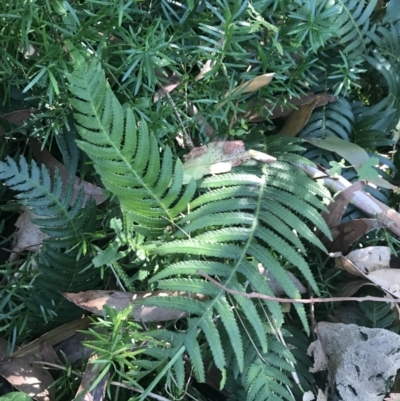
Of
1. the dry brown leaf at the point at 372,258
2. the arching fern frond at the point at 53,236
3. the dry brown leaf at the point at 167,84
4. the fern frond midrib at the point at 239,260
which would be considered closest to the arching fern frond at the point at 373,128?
the dry brown leaf at the point at 372,258

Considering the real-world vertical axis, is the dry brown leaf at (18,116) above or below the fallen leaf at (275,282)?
above

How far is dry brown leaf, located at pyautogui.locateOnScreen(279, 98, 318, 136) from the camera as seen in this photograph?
130 centimetres

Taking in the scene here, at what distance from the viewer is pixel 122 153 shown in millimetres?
1017

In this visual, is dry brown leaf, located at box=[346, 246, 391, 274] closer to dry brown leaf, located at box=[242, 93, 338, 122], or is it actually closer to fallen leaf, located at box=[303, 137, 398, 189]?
fallen leaf, located at box=[303, 137, 398, 189]

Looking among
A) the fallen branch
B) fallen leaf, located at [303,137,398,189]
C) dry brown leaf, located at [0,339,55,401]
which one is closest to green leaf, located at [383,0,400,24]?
fallen leaf, located at [303,137,398,189]

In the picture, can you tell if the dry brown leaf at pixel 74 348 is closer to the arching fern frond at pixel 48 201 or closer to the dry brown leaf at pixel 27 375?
the dry brown leaf at pixel 27 375

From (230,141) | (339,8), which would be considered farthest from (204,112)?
(339,8)

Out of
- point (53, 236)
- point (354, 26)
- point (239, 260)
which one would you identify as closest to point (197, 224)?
point (239, 260)

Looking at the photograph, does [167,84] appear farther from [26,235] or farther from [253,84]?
[26,235]

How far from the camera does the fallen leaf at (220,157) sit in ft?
3.76

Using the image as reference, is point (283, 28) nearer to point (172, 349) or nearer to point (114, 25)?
point (114, 25)

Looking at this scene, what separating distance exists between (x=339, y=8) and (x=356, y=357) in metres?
0.85

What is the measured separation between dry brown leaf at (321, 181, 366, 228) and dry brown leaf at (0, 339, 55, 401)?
30.3 inches

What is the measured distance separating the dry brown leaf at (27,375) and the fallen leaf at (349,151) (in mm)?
862
